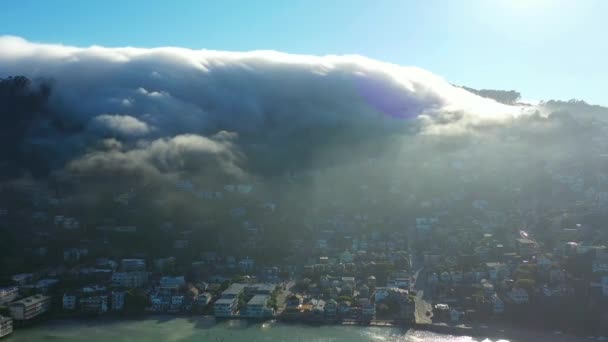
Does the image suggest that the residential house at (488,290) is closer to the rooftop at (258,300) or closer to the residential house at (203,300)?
the rooftop at (258,300)

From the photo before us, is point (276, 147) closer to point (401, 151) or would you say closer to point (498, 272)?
point (401, 151)

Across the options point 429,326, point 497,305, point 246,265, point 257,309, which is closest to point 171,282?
point 246,265

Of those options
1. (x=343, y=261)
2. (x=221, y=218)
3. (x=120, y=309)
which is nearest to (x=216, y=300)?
(x=120, y=309)

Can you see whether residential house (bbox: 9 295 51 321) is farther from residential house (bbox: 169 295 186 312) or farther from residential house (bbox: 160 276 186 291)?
residential house (bbox: 169 295 186 312)

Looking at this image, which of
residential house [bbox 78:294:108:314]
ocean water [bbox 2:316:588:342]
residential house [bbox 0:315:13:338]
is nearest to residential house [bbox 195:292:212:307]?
ocean water [bbox 2:316:588:342]

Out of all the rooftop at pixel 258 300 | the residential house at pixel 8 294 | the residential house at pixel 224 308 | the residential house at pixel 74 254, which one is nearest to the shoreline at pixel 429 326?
the residential house at pixel 224 308

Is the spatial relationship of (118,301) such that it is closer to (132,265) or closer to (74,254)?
(132,265)
